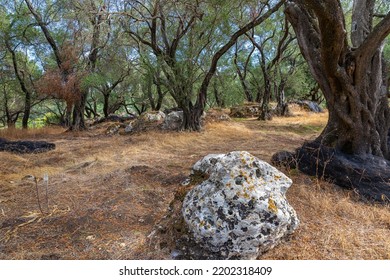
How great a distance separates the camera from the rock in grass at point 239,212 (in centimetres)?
194

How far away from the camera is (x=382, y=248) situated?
2.00m

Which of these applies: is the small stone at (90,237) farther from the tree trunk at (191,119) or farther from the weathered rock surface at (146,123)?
the weathered rock surface at (146,123)

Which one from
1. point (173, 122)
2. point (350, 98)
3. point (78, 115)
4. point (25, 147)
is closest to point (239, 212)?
point (350, 98)

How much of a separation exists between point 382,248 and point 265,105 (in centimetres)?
1193

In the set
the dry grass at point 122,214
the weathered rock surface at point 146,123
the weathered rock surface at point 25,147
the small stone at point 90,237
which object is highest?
the weathered rock surface at point 146,123

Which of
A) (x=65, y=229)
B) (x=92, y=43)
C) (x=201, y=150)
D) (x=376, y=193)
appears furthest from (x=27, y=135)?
(x=376, y=193)

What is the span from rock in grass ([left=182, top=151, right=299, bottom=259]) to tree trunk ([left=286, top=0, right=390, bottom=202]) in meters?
1.68

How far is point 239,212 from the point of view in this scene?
6.62 feet

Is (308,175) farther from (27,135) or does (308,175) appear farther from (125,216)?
(27,135)

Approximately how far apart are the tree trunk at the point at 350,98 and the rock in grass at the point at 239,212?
5.53ft

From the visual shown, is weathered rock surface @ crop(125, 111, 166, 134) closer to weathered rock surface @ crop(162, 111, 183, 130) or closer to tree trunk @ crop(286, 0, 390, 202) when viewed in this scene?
weathered rock surface @ crop(162, 111, 183, 130)

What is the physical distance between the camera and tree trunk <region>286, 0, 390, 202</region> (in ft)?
11.0

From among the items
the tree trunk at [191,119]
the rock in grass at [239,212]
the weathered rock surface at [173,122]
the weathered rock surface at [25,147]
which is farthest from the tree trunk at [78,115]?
the rock in grass at [239,212]

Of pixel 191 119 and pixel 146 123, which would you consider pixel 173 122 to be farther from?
pixel 146 123
